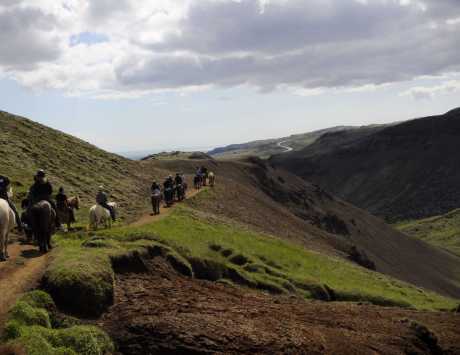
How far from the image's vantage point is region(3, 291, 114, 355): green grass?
13.7 meters

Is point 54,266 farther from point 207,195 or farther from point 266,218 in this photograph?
point 266,218

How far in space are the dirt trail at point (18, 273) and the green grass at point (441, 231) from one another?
509 feet

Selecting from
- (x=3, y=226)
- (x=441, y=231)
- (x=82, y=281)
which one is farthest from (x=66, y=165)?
(x=441, y=231)

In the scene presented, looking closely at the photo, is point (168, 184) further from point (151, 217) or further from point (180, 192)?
point (151, 217)

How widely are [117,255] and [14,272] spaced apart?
12.0ft

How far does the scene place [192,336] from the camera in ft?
53.1

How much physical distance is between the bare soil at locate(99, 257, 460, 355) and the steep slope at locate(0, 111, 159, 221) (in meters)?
20.4

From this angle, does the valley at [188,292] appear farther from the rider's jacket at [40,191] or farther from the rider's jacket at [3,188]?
the rider's jacket at [3,188]

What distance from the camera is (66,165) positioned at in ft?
174

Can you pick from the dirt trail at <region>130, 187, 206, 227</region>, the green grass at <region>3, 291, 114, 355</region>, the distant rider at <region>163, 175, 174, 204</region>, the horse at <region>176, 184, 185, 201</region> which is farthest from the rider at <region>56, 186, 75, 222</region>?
the horse at <region>176, 184, 185, 201</region>

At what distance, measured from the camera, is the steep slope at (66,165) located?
150ft

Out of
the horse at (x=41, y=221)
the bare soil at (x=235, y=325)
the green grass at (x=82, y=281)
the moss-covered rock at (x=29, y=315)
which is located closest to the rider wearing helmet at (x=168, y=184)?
the horse at (x=41, y=221)

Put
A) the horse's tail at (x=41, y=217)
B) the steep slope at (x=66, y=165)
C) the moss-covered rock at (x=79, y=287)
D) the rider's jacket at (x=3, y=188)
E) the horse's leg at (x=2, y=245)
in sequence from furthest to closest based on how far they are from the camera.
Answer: the steep slope at (x=66, y=165), the rider's jacket at (x=3, y=188), the horse's tail at (x=41, y=217), the horse's leg at (x=2, y=245), the moss-covered rock at (x=79, y=287)

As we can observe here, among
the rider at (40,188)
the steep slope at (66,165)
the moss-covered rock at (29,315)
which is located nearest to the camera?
the moss-covered rock at (29,315)
